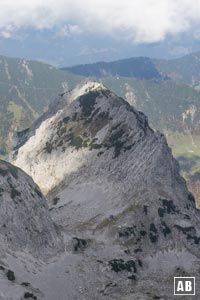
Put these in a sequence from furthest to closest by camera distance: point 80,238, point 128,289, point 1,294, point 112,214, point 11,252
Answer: point 112,214, point 80,238, point 128,289, point 11,252, point 1,294

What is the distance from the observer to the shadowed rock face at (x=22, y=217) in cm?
15025

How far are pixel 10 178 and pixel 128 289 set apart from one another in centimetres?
4934

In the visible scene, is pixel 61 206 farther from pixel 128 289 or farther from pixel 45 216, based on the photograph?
pixel 128 289

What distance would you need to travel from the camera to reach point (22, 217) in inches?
6161

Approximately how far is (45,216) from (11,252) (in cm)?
2194

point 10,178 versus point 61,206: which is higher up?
point 10,178

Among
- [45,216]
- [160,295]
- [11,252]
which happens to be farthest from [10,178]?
[160,295]

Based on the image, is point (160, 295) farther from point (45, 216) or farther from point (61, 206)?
point (61, 206)

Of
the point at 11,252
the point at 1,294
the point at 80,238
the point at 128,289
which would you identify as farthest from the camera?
the point at 80,238

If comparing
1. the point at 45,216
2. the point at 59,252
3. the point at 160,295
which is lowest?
the point at 160,295

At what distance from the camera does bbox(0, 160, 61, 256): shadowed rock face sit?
493 feet

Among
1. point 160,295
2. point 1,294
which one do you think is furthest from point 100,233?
point 1,294

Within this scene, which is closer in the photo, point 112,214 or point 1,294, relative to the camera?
point 1,294

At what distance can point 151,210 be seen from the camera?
→ 194m
